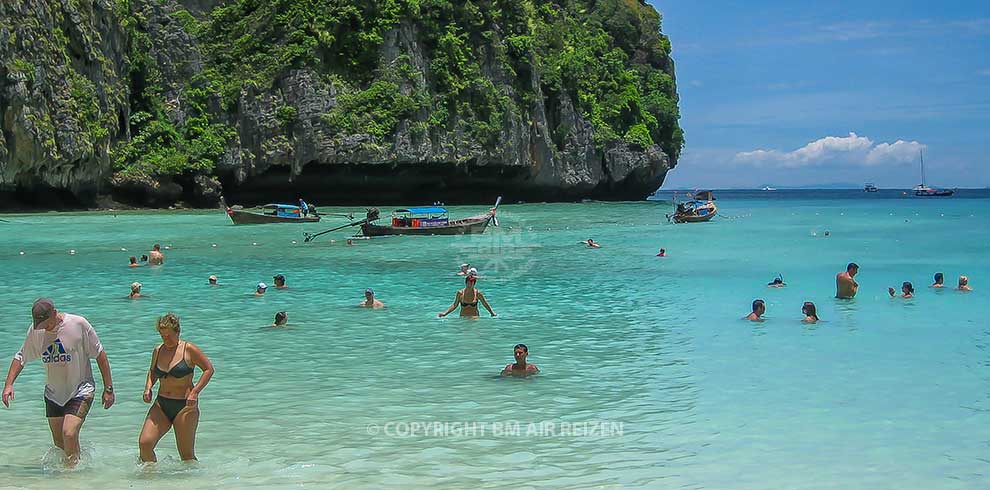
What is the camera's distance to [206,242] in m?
34.1

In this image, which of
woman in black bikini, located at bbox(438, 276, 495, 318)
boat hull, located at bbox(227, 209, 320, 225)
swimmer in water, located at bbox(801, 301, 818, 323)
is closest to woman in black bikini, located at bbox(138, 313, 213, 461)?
woman in black bikini, located at bbox(438, 276, 495, 318)

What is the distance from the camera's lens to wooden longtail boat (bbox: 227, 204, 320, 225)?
44.3 m

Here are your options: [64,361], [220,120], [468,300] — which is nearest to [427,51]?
[220,120]

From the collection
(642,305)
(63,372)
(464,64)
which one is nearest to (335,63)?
(464,64)

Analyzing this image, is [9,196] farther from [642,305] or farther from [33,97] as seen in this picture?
[642,305]

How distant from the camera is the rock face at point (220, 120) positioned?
47188 mm

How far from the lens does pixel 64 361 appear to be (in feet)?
23.6

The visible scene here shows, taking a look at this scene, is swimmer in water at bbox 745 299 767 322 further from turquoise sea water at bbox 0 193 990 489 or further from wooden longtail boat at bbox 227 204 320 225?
wooden longtail boat at bbox 227 204 320 225

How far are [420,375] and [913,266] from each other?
19785 mm

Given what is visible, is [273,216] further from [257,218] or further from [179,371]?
[179,371]
